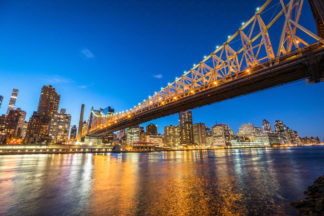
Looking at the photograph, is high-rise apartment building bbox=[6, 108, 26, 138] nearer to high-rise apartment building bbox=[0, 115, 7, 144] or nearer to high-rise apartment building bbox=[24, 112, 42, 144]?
high-rise apartment building bbox=[0, 115, 7, 144]

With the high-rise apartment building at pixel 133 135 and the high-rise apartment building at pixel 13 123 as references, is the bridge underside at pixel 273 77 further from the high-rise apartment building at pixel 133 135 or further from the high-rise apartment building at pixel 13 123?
the high-rise apartment building at pixel 13 123

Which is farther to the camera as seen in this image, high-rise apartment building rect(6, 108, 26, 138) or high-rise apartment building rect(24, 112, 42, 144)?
high-rise apartment building rect(24, 112, 42, 144)

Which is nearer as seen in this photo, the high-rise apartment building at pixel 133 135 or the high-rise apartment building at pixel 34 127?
the high-rise apartment building at pixel 34 127

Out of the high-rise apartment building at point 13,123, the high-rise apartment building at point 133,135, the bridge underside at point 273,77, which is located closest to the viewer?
the bridge underside at point 273,77

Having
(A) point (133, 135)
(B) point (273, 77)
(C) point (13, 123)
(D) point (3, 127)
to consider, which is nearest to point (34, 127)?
(C) point (13, 123)

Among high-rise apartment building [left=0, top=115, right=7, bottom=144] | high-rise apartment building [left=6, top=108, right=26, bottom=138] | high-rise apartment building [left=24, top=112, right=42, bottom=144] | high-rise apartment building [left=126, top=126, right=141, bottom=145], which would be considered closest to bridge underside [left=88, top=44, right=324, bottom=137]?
high-rise apartment building [left=126, top=126, right=141, bottom=145]

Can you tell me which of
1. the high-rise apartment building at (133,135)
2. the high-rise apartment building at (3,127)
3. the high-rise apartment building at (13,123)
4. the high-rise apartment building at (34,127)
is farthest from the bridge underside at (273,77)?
the high-rise apartment building at (34,127)

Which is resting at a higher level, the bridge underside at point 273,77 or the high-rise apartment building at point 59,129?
the high-rise apartment building at point 59,129

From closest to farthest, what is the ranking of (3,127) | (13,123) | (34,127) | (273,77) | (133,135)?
(273,77) < (3,127) < (13,123) < (34,127) < (133,135)

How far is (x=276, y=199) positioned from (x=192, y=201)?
4.31m

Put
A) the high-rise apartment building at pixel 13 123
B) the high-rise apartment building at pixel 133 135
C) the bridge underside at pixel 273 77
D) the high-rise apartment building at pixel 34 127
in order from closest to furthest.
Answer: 1. the bridge underside at pixel 273 77
2. the high-rise apartment building at pixel 13 123
3. the high-rise apartment building at pixel 34 127
4. the high-rise apartment building at pixel 133 135

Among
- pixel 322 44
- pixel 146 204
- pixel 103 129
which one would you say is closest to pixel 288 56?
pixel 322 44

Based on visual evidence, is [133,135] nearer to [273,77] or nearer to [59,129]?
[59,129]

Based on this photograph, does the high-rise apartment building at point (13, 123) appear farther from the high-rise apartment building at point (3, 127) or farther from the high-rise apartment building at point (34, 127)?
the high-rise apartment building at point (34, 127)
